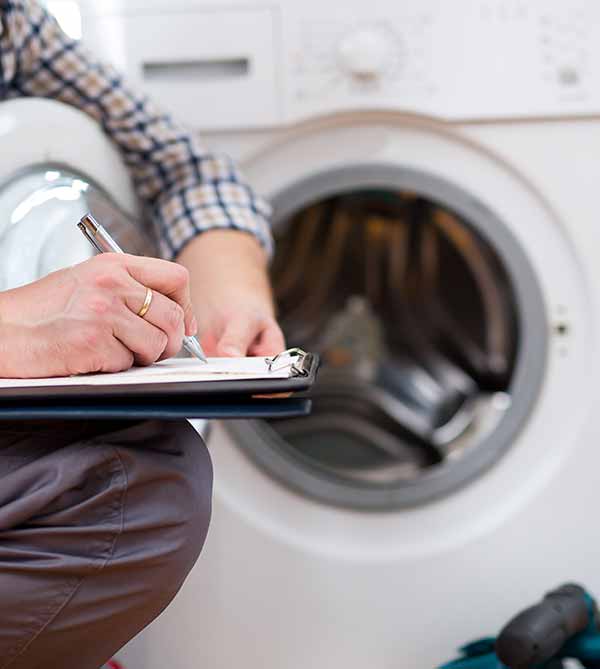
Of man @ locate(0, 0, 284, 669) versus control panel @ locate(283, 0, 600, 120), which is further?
control panel @ locate(283, 0, 600, 120)

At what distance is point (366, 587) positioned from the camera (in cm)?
111

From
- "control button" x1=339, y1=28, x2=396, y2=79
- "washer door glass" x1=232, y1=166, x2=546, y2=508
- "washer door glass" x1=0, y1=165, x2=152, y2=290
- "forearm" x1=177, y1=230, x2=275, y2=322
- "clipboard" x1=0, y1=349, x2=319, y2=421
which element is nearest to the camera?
"clipboard" x1=0, y1=349, x2=319, y2=421

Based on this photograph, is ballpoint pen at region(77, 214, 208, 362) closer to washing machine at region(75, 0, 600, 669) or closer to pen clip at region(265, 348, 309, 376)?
pen clip at region(265, 348, 309, 376)

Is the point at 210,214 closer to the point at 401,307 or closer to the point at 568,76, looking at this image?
the point at 568,76

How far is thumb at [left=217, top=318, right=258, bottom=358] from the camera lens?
2.59 ft

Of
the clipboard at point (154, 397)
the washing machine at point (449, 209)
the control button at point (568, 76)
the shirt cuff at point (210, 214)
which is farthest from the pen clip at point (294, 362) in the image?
the control button at point (568, 76)

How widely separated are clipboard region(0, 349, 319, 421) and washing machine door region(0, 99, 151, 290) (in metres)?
0.23

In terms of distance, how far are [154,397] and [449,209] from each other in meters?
0.64

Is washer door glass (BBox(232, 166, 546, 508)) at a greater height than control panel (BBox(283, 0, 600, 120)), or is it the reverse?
control panel (BBox(283, 0, 600, 120))

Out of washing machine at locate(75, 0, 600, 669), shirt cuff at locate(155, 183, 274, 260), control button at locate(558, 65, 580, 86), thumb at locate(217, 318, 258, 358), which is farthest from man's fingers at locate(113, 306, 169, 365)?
control button at locate(558, 65, 580, 86)

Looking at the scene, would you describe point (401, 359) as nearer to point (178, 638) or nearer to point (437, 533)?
point (437, 533)

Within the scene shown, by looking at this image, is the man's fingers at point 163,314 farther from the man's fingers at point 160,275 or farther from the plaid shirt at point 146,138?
the plaid shirt at point 146,138

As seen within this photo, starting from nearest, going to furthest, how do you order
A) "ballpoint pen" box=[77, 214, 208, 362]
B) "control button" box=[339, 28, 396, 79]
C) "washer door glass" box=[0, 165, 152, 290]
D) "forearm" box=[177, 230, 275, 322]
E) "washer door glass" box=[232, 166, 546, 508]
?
"ballpoint pen" box=[77, 214, 208, 362] < "washer door glass" box=[0, 165, 152, 290] < "forearm" box=[177, 230, 275, 322] < "control button" box=[339, 28, 396, 79] < "washer door glass" box=[232, 166, 546, 508]

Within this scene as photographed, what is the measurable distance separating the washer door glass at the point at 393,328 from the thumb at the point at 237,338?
1.59 ft
